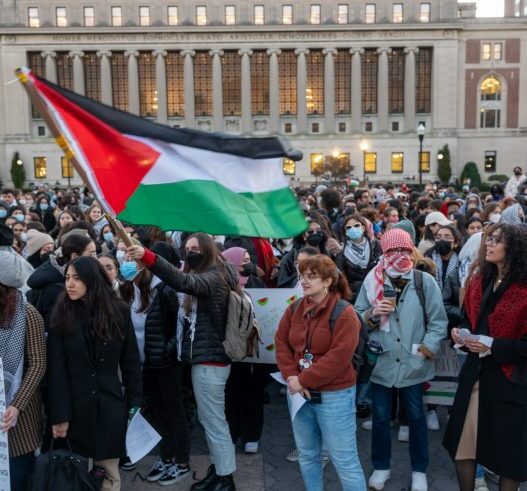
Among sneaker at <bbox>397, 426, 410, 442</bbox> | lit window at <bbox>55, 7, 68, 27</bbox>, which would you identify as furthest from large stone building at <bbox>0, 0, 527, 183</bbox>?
sneaker at <bbox>397, 426, 410, 442</bbox>

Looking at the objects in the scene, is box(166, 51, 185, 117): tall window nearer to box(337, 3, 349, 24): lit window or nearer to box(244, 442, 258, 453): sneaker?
box(337, 3, 349, 24): lit window

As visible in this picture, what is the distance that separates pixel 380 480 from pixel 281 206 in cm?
301

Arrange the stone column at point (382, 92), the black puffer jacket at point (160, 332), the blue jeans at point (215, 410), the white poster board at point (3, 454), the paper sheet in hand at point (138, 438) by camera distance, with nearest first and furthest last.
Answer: the white poster board at point (3, 454) < the paper sheet in hand at point (138, 438) < the blue jeans at point (215, 410) < the black puffer jacket at point (160, 332) < the stone column at point (382, 92)

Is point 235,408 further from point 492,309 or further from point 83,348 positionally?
point 492,309

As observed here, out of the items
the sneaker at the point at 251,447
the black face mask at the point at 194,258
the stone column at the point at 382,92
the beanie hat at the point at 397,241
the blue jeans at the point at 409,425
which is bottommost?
the sneaker at the point at 251,447

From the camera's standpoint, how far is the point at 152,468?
20.5 ft

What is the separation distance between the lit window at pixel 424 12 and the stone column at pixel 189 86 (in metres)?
23.5

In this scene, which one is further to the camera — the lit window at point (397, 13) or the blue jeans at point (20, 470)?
the lit window at point (397, 13)

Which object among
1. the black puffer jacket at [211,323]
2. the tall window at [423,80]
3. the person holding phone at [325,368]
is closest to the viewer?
the person holding phone at [325,368]

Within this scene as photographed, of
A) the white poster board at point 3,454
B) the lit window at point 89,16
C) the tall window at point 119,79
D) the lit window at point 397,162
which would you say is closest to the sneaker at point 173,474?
the white poster board at point 3,454

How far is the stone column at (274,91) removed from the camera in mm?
61875

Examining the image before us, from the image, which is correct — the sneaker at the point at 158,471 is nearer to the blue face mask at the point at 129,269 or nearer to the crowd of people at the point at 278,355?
the crowd of people at the point at 278,355

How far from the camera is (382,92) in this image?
6228 centimetres

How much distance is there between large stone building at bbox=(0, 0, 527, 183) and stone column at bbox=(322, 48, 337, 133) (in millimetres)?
105
